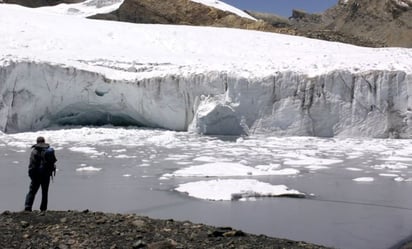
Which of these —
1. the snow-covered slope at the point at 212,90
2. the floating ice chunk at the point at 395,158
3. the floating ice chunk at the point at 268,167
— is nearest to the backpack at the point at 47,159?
the floating ice chunk at the point at 268,167

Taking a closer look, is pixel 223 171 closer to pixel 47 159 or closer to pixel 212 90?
pixel 47 159

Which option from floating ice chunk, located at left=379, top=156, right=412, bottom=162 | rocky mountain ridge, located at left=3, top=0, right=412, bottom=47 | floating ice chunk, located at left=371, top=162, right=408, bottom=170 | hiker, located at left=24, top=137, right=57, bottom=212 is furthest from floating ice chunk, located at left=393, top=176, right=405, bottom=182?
rocky mountain ridge, located at left=3, top=0, right=412, bottom=47

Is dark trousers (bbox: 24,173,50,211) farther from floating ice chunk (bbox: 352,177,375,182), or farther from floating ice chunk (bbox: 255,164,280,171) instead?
floating ice chunk (bbox: 352,177,375,182)

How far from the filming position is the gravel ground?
4426 mm

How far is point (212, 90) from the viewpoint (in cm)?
1473

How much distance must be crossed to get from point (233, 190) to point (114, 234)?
2.78m

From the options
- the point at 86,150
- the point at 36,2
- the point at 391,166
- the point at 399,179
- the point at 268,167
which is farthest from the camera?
the point at 36,2

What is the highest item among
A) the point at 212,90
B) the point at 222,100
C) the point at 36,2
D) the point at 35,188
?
the point at 36,2

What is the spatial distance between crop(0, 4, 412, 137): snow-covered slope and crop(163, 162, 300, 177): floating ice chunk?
5022 mm

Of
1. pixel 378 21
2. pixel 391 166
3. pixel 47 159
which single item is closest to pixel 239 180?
pixel 47 159

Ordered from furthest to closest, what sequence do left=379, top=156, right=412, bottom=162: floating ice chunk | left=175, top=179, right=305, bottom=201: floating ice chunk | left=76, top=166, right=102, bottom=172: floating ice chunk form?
left=379, top=156, right=412, bottom=162: floating ice chunk → left=76, top=166, right=102, bottom=172: floating ice chunk → left=175, top=179, right=305, bottom=201: floating ice chunk

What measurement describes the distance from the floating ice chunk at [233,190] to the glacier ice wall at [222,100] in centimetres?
671

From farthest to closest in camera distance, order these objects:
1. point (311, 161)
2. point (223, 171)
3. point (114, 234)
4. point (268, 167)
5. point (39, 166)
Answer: point (311, 161), point (268, 167), point (223, 171), point (39, 166), point (114, 234)

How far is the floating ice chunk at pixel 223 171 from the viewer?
29.1ft
